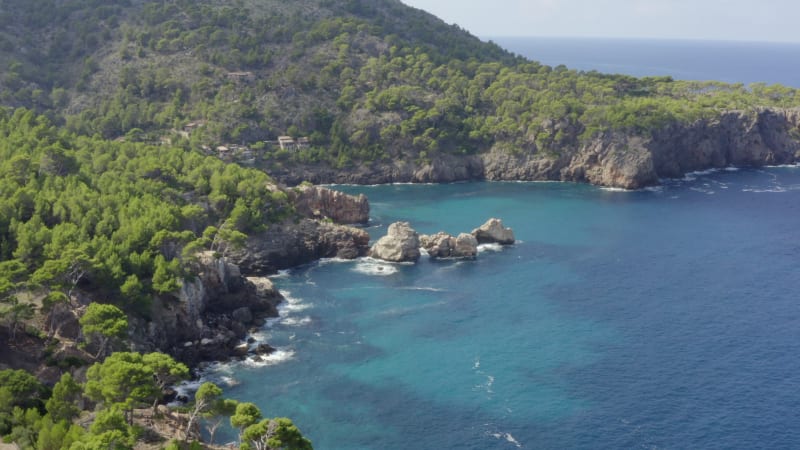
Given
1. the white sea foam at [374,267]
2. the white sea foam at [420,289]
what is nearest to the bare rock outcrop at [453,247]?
the white sea foam at [374,267]

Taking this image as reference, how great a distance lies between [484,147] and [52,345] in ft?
341

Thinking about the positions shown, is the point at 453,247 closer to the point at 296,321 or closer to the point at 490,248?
the point at 490,248

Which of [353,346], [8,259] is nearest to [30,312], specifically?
[8,259]

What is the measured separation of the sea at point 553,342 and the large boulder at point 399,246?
146cm

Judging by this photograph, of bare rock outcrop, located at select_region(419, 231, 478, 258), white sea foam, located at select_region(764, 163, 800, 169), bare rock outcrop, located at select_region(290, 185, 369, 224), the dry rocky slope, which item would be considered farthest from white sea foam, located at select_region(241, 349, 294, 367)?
white sea foam, located at select_region(764, 163, 800, 169)

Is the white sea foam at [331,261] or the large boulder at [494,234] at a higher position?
the large boulder at [494,234]

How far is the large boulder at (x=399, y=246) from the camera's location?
96.9 metres

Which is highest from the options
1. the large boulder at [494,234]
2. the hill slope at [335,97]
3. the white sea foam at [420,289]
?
the hill slope at [335,97]

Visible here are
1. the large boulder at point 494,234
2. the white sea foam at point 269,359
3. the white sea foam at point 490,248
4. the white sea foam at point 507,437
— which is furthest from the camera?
the large boulder at point 494,234

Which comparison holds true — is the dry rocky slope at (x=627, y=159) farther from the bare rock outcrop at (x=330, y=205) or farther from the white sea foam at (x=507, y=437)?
the white sea foam at (x=507, y=437)

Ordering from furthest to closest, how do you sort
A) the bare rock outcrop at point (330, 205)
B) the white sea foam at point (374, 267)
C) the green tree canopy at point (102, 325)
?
the bare rock outcrop at point (330, 205) < the white sea foam at point (374, 267) < the green tree canopy at point (102, 325)

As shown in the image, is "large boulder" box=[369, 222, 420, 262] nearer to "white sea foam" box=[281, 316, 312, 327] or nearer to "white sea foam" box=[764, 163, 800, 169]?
"white sea foam" box=[281, 316, 312, 327]

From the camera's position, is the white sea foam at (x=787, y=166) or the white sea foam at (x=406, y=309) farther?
the white sea foam at (x=787, y=166)

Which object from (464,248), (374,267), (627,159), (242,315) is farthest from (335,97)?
(242,315)
